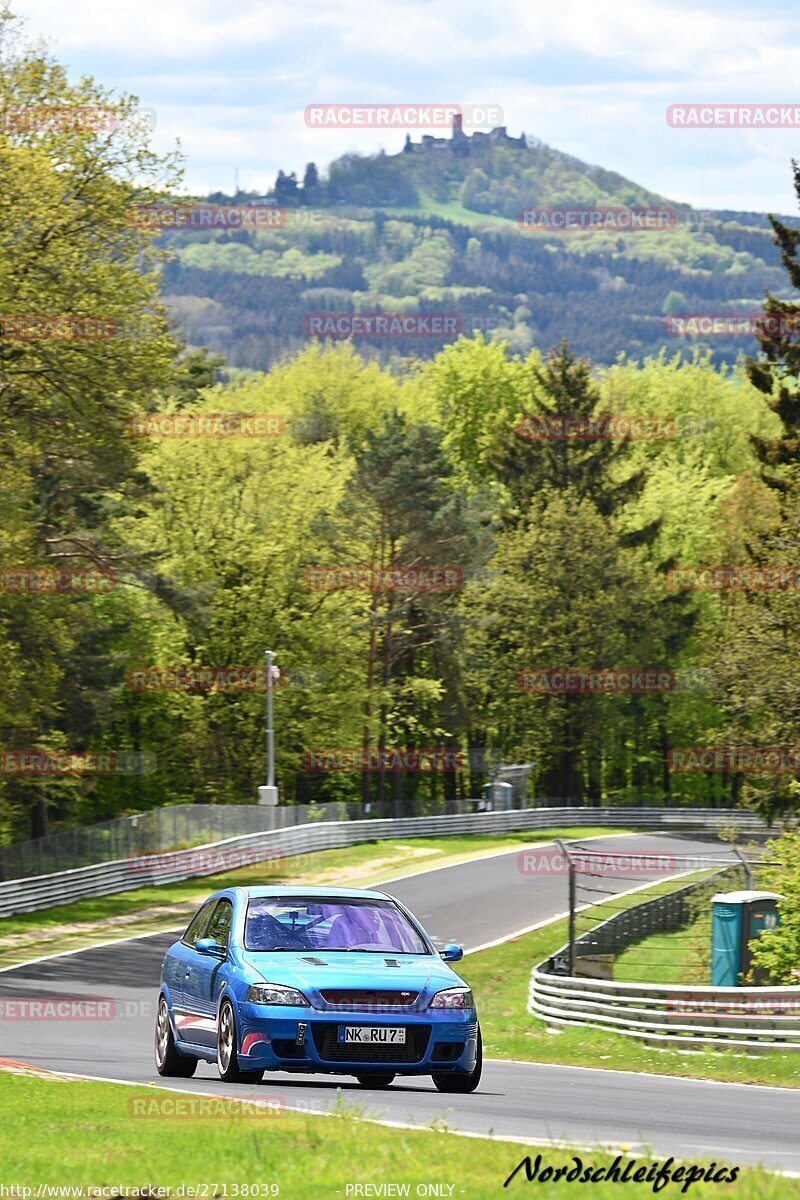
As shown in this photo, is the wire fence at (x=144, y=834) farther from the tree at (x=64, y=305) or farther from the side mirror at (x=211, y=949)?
the side mirror at (x=211, y=949)

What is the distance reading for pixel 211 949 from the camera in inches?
535

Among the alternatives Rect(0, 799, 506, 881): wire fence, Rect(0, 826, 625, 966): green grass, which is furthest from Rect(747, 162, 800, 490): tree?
Rect(0, 799, 506, 881): wire fence

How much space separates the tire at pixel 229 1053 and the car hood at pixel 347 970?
368mm

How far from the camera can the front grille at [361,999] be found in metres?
12.5

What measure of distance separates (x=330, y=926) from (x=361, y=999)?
1.20 meters

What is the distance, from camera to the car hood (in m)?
12.6

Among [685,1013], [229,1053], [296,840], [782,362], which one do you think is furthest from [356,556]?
[229,1053]

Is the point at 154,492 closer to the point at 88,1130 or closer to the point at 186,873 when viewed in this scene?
the point at 186,873

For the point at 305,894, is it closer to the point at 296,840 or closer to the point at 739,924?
the point at 739,924

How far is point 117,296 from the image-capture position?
134ft

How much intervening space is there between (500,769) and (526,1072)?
58.0 meters

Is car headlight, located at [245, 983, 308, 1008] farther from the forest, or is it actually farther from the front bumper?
the forest

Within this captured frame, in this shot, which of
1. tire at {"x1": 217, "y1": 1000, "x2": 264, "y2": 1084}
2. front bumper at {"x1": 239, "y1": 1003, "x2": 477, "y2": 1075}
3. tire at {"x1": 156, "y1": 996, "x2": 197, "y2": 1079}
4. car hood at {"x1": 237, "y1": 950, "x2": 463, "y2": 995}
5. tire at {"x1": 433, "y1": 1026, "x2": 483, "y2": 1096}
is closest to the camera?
front bumper at {"x1": 239, "y1": 1003, "x2": 477, "y2": 1075}

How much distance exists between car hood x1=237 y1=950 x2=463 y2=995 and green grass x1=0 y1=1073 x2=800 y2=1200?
120 cm
